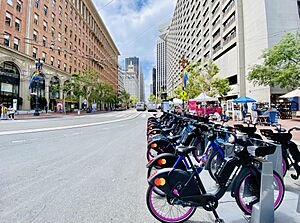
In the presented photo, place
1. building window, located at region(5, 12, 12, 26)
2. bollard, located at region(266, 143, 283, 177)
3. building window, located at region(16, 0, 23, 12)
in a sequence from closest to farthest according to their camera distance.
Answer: bollard, located at region(266, 143, 283, 177) < building window, located at region(5, 12, 12, 26) < building window, located at region(16, 0, 23, 12)

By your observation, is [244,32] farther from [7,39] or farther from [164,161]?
[7,39]

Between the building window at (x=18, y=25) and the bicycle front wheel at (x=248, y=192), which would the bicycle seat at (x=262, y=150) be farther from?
the building window at (x=18, y=25)

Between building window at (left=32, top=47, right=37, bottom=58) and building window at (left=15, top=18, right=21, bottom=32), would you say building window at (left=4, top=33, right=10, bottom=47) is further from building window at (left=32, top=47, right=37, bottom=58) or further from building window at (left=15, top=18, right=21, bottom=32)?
building window at (left=32, top=47, right=37, bottom=58)

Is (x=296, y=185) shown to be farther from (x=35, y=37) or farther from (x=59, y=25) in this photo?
(x=59, y=25)

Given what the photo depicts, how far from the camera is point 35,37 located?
3250 cm

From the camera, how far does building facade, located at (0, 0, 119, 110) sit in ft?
88.8

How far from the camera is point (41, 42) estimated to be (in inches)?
1350

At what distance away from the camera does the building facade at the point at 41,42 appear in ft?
88.8

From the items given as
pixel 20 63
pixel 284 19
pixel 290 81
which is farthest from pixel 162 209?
pixel 20 63

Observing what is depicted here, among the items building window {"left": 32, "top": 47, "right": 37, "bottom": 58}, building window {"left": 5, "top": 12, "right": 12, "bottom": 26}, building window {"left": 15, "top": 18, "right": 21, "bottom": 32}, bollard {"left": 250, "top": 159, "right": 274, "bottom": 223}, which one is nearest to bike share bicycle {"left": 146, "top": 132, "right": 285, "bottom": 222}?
Result: bollard {"left": 250, "top": 159, "right": 274, "bottom": 223}

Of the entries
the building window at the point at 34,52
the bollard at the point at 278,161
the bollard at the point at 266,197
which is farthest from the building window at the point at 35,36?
the bollard at the point at 266,197

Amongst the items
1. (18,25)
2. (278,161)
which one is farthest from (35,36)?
(278,161)

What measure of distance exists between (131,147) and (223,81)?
24.1 m

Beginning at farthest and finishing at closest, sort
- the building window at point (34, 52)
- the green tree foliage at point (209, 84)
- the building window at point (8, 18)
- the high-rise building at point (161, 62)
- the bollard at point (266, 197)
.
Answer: the high-rise building at point (161, 62)
the building window at point (34, 52)
the green tree foliage at point (209, 84)
the building window at point (8, 18)
the bollard at point (266, 197)
